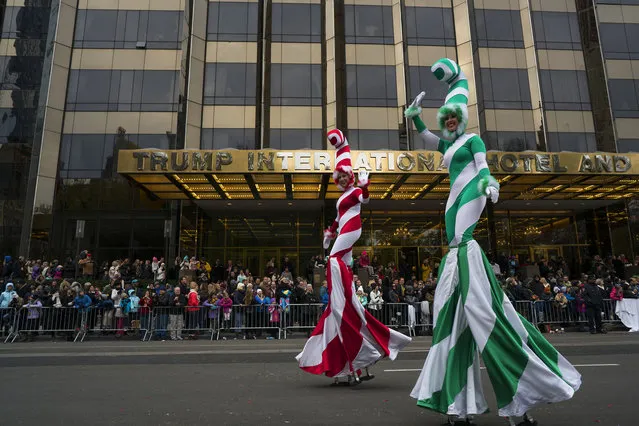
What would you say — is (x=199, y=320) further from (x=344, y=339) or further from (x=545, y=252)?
(x=545, y=252)

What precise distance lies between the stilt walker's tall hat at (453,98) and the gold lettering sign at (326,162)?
47.8 feet

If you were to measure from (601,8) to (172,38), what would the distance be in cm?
2639

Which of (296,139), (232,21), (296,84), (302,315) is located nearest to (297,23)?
(232,21)

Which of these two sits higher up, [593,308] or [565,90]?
[565,90]

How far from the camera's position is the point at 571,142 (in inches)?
1049

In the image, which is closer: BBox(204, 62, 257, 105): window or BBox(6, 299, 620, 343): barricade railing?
BBox(6, 299, 620, 343): barricade railing

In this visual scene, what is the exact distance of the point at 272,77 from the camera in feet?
89.6

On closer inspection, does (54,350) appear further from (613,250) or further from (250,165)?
(613,250)

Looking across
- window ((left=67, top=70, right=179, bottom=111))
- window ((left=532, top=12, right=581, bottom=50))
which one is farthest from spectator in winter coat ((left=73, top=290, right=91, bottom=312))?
window ((left=532, top=12, right=581, bottom=50))

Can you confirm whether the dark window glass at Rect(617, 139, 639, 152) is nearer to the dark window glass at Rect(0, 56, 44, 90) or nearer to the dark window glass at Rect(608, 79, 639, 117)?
the dark window glass at Rect(608, 79, 639, 117)

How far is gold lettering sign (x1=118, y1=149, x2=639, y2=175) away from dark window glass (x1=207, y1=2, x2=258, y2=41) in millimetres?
11548

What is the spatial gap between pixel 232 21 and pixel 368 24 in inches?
328

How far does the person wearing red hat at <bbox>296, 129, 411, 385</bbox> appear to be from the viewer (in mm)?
5578

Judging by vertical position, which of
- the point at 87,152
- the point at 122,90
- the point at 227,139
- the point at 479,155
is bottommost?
the point at 479,155
